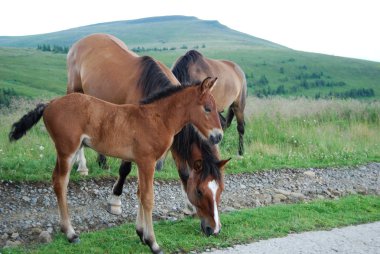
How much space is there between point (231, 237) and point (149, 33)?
115 m

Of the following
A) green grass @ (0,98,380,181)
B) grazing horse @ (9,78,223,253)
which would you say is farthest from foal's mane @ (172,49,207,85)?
grazing horse @ (9,78,223,253)

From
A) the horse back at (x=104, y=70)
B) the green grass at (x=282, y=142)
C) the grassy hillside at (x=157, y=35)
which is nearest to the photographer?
the horse back at (x=104, y=70)

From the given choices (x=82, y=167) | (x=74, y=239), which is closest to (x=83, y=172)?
(x=82, y=167)

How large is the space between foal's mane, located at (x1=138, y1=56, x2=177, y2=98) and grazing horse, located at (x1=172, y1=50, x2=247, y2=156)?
1354mm

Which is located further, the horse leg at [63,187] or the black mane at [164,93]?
the black mane at [164,93]

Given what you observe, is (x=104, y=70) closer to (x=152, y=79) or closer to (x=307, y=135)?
(x=152, y=79)

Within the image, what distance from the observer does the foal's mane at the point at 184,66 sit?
8602 mm

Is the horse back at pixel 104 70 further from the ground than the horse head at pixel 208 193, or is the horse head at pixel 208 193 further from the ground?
the horse back at pixel 104 70

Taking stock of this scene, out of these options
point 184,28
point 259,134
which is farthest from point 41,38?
point 259,134

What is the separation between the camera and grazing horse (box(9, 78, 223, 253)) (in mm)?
5098

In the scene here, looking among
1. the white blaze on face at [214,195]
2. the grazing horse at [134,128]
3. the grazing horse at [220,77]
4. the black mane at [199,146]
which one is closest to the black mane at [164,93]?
the grazing horse at [134,128]

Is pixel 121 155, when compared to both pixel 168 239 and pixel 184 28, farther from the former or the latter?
Answer: pixel 184 28

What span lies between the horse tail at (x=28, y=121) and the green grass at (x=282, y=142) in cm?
188

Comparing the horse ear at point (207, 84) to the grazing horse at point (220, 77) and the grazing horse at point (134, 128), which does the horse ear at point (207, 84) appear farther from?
the grazing horse at point (220, 77)
